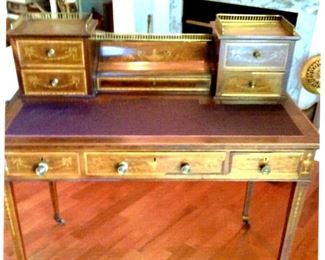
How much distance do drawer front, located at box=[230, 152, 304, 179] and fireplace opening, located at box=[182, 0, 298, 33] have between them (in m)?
1.65

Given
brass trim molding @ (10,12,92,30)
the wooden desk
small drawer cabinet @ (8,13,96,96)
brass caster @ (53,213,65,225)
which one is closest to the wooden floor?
brass caster @ (53,213,65,225)

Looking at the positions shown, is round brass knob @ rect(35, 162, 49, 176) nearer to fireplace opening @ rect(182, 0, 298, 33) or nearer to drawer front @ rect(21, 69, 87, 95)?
drawer front @ rect(21, 69, 87, 95)

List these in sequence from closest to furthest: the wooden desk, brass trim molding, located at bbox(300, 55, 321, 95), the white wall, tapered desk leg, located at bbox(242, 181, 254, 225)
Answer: the wooden desk → tapered desk leg, located at bbox(242, 181, 254, 225) → brass trim molding, located at bbox(300, 55, 321, 95) → the white wall

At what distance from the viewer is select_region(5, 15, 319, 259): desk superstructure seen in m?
1.16

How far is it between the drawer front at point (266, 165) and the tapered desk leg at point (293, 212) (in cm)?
6

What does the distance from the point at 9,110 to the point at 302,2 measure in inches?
75.6

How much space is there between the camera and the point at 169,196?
82.9 inches

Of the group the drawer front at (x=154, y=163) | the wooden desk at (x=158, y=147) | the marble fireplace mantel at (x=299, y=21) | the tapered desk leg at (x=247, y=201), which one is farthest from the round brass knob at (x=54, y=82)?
the marble fireplace mantel at (x=299, y=21)

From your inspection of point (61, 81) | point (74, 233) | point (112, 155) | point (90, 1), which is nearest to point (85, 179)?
point (112, 155)

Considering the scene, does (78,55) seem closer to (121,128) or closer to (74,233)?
(121,128)

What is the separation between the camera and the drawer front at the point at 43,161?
1163 millimetres

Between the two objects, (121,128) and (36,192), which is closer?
(121,128)

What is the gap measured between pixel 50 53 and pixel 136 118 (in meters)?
0.40

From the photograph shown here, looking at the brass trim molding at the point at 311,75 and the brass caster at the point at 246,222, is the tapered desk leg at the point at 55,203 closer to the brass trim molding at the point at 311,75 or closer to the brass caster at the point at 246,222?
the brass caster at the point at 246,222
